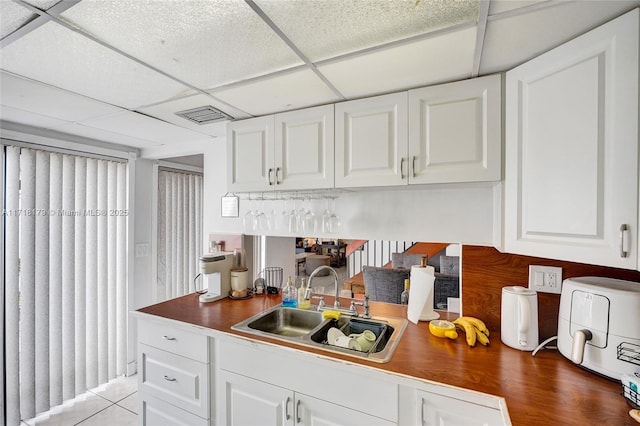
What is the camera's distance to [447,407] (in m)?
1.12

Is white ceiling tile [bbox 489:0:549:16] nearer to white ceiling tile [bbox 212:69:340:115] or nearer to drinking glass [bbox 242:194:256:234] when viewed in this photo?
white ceiling tile [bbox 212:69:340:115]

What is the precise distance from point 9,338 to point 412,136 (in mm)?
3016

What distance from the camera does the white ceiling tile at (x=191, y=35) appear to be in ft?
3.16

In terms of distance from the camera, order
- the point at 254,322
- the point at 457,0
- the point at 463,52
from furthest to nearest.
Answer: the point at 254,322
the point at 463,52
the point at 457,0

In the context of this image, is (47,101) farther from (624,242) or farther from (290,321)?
(624,242)

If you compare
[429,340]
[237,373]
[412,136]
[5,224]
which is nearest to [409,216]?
[412,136]

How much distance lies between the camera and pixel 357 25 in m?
1.05

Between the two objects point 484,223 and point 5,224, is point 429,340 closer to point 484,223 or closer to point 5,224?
point 484,223

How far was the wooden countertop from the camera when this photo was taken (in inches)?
37.6

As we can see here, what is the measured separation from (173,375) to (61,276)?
4.63 ft

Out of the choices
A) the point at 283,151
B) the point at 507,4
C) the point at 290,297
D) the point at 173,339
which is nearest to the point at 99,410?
the point at 173,339

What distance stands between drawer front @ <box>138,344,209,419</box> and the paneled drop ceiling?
1.53 meters

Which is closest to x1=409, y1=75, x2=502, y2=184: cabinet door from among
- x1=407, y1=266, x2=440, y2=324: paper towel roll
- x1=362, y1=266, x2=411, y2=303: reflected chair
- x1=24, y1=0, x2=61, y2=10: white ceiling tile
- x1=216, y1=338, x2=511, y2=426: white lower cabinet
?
x1=407, y1=266, x2=440, y2=324: paper towel roll

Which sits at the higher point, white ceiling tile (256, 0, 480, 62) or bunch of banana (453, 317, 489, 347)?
white ceiling tile (256, 0, 480, 62)
